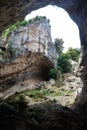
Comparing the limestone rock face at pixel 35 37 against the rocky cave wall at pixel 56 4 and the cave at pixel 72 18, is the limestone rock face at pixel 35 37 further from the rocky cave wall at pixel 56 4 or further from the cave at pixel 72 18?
the cave at pixel 72 18

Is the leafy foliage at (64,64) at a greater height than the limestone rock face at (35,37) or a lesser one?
lesser

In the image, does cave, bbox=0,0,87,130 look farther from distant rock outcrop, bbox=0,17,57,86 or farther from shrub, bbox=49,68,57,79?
shrub, bbox=49,68,57,79

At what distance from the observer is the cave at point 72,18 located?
9602mm

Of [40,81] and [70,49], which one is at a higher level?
[70,49]

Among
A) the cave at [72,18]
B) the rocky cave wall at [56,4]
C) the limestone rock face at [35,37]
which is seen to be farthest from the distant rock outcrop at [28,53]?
the cave at [72,18]

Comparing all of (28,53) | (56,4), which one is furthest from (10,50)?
(56,4)

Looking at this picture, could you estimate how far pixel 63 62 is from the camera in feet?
93.9

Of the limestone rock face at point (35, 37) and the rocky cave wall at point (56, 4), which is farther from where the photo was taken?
the limestone rock face at point (35, 37)

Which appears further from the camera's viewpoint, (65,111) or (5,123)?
(65,111)

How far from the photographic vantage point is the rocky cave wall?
34.5 ft

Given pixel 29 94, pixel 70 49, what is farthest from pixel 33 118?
pixel 70 49

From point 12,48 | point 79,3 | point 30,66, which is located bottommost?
point 30,66

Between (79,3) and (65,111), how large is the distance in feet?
18.3

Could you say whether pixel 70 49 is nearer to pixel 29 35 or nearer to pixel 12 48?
pixel 29 35
